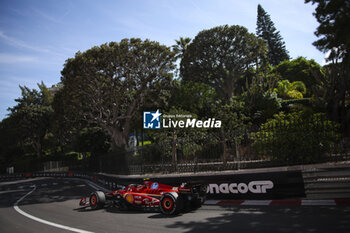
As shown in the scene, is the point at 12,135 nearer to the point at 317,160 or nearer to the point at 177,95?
the point at 177,95

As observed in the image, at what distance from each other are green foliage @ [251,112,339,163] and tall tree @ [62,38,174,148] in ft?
53.1

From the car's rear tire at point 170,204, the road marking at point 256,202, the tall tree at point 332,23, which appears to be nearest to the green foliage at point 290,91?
the tall tree at point 332,23

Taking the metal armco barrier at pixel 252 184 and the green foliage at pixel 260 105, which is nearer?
the metal armco barrier at pixel 252 184

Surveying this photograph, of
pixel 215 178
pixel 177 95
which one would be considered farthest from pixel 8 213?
pixel 177 95

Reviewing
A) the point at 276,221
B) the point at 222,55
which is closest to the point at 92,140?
the point at 222,55

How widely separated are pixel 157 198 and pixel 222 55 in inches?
981

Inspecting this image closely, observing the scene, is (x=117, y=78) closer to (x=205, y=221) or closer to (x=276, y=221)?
(x=205, y=221)

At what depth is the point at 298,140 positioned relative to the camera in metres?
9.00

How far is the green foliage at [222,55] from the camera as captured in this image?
30141 mm

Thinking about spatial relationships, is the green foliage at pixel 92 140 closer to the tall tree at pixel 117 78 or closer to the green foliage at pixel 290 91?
the tall tree at pixel 117 78

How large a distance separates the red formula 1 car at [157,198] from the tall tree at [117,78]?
13334 mm

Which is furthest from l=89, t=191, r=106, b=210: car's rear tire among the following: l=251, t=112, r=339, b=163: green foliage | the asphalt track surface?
l=251, t=112, r=339, b=163: green foliage

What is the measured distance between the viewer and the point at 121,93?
2581 cm

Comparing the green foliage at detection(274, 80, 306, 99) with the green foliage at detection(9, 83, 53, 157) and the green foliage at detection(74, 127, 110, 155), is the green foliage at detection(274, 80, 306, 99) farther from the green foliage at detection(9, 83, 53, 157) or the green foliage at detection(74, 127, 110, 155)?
the green foliage at detection(9, 83, 53, 157)
